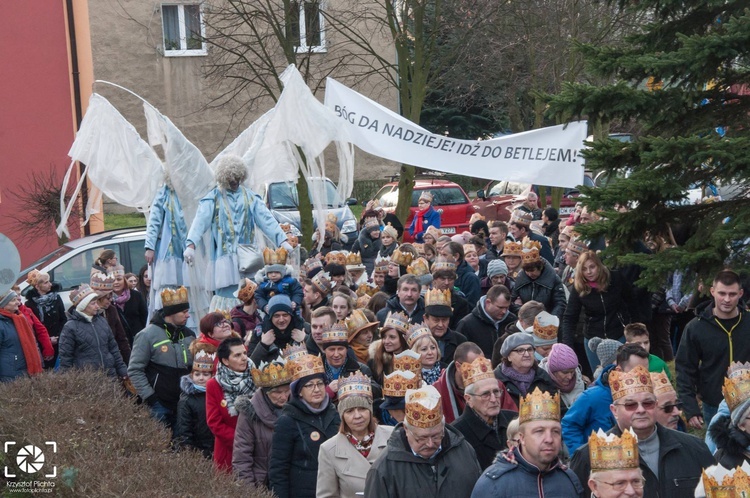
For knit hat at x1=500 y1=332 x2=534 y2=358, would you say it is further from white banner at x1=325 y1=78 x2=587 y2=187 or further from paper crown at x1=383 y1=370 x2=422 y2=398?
white banner at x1=325 y1=78 x2=587 y2=187

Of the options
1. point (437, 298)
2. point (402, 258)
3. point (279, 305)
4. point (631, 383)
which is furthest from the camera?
point (402, 258)

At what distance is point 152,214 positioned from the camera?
12883mm

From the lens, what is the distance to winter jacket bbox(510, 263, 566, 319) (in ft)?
36.9

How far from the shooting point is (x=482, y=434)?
22.1 feet

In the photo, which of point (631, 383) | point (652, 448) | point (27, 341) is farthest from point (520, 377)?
point (27, 341)

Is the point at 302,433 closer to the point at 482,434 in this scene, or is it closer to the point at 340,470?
the point at 340,470

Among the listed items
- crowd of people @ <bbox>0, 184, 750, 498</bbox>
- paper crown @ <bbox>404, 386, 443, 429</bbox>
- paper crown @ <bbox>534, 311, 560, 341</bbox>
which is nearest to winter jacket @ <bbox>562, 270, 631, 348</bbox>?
crowd of people @ <bbox>0, 184, 750, 498</bbox>

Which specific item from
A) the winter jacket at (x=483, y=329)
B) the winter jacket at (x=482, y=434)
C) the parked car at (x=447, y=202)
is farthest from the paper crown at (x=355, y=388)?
the parked car at (x=447, y=202)

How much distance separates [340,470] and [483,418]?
2.97 ft

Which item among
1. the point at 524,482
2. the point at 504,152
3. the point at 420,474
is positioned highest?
the point at 504,152

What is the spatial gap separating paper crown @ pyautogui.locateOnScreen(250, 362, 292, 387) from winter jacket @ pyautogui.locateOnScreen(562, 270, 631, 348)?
3677mm

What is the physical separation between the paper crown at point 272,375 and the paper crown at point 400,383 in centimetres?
84

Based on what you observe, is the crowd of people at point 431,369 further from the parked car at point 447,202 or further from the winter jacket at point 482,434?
the parked car at point 447,202

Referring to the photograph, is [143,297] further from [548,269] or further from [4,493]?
[4,493]
